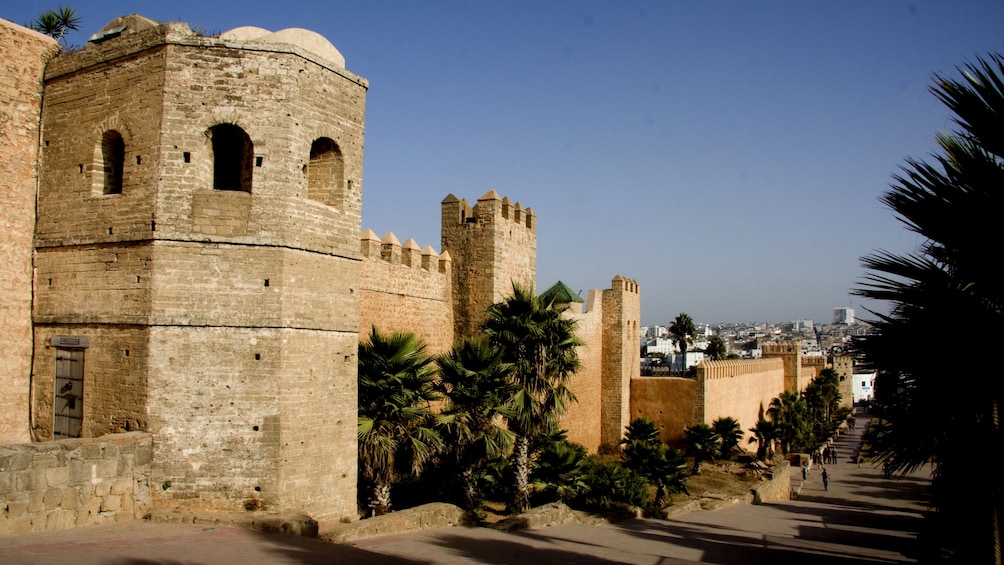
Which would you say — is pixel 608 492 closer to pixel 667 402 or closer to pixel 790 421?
pixel 667 402

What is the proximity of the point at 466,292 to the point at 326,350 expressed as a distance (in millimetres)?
8333

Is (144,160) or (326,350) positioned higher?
(144,160)

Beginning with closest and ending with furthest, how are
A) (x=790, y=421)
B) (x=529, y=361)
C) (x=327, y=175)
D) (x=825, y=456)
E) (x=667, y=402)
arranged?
(x=327, y=175) → (x=529, y=361) → (x=667, y=402) → (x=790, y=421) → (x=825, y=456)

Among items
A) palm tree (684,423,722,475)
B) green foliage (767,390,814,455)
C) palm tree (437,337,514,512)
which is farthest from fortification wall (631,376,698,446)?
palm tree (437,337,514,512)

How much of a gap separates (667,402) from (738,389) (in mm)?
6085

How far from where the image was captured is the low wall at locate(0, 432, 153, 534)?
25.5ft

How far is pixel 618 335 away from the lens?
1030 inches

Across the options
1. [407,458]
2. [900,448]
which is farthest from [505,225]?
[900,448]

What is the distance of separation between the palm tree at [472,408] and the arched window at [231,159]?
5283 mm

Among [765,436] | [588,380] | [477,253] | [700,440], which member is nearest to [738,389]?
[765,436]

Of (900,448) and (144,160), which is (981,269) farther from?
(144,160)

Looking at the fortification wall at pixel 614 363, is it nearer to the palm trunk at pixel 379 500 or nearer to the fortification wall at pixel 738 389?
the fortification wall at pixel 738 389

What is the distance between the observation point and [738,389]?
31.9 metres


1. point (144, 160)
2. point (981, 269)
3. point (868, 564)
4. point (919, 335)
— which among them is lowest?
point (868, 564)
